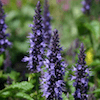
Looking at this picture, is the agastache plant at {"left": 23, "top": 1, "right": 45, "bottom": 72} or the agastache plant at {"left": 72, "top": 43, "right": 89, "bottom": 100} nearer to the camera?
the agastache plant at {"left": 72, "top": 43, "right": 89, "bottom": 100}

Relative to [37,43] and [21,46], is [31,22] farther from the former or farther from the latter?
[37,43]

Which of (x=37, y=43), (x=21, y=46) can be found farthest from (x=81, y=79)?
(x=21, y=46)

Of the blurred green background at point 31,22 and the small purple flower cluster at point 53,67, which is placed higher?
the blurred green background at point 31,22

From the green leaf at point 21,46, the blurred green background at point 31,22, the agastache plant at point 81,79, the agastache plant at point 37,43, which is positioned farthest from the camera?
the green leaf at point 21,46

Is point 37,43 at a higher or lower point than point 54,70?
higher

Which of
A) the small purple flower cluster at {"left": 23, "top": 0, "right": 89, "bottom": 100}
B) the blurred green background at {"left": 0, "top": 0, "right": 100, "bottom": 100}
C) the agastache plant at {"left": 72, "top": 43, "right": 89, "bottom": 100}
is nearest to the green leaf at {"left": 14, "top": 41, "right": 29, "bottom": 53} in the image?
the blurred green background at {"left": 0, "top": 0, "right": 100, "bottom": 100}

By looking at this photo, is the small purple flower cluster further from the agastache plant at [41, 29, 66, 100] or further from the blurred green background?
the blurred green background

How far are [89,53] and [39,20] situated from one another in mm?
2391

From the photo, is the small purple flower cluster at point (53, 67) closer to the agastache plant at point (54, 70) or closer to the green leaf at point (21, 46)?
the agastache plant at point (54, 70)

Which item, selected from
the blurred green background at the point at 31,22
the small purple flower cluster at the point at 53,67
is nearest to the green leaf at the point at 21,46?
the blurred green background at the point at 31,22

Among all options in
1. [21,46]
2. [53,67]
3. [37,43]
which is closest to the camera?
[53,67]

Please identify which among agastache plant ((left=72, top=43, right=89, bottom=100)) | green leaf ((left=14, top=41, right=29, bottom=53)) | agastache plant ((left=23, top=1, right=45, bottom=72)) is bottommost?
agastache plant ((left=72, top=43, right=89, bottom=100))

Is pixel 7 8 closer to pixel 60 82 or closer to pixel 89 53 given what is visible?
pixel 89 53

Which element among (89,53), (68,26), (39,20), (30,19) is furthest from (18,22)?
(39,20)
